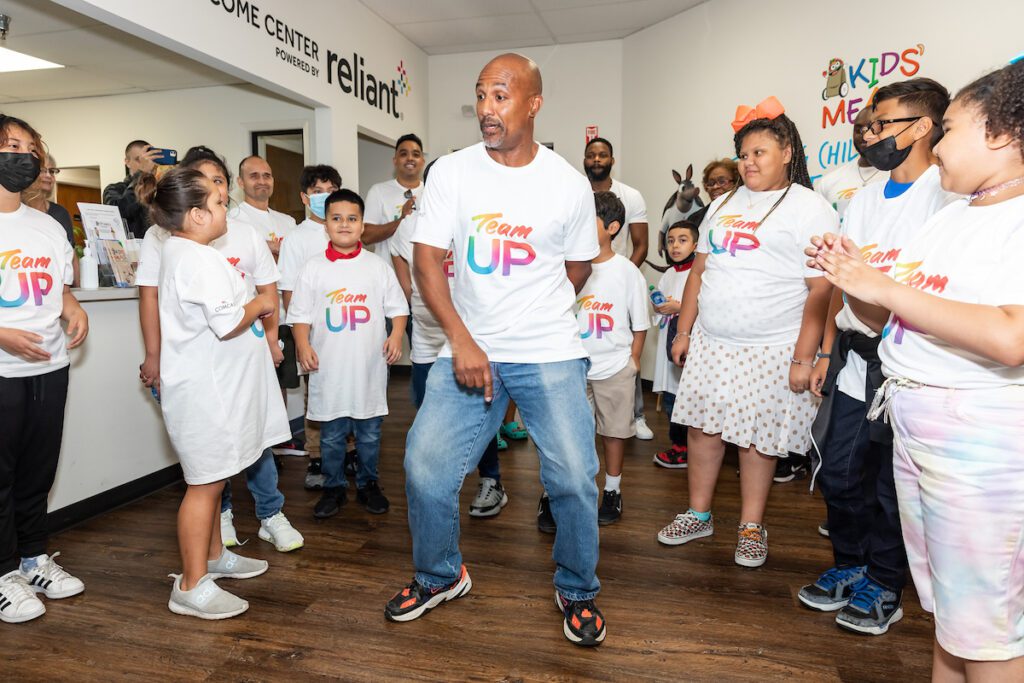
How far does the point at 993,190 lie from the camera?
115 centimetres

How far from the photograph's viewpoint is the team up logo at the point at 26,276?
6.26 feet

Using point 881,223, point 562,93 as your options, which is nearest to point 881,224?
point 881,223

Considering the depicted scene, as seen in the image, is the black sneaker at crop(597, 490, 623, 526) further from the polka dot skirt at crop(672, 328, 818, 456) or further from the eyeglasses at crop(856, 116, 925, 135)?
the eyeglasses at crop(856, 116, 925, 135)

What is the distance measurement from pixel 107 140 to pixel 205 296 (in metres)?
6.57

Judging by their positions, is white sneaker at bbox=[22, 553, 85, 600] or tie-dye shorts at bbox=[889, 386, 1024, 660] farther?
white sneaker at bbox=[22, 553, 85, 600]

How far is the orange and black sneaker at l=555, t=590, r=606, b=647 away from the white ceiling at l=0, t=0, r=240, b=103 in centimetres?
513

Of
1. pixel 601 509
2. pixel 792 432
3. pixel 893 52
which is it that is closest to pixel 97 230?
pixel 601 509

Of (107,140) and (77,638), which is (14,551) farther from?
(107,140)

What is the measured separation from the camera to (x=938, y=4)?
11.2 ft

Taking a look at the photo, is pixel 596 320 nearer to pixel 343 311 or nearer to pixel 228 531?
pixel 343 311

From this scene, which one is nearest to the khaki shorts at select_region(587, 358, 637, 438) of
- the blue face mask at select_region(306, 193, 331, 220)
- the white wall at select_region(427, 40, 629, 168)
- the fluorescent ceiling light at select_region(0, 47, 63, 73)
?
the blue face mask at select_region(306, 193, 331, 220)

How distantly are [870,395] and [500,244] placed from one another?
3.57 ft

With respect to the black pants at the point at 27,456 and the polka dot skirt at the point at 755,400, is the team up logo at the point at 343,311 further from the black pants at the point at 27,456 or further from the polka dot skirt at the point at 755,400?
the polka dot skirt at the point at 755,400

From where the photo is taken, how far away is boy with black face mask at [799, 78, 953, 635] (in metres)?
1.71
